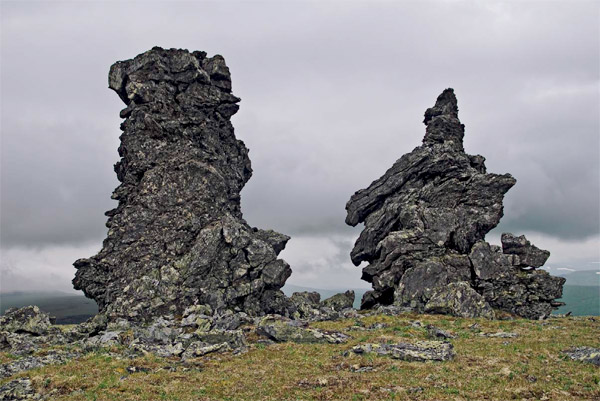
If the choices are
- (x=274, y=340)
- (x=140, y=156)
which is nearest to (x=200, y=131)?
(x=140, y=156)

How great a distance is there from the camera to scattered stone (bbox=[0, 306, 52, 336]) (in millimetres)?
53172

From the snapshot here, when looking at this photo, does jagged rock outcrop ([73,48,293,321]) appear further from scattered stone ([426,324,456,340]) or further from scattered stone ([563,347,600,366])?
scattered stone ([563,347,600,366])

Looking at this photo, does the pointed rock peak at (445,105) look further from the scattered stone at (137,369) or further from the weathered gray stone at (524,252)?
the scattered stone at (137,369)

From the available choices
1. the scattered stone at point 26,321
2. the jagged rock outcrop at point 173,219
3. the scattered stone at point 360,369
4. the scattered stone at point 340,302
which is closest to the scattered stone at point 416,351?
the scattered stone at point 360,369

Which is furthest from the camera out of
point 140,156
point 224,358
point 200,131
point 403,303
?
point 200,131

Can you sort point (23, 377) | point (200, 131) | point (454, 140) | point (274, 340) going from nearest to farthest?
point (23, 377) < point (274, 340) < point (200, 131) < point (454, 140)

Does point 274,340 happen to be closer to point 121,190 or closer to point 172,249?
Result: point 172,249

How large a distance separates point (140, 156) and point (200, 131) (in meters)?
12.0

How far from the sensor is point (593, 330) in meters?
44.4

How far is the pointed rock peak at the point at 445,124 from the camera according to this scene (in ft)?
258

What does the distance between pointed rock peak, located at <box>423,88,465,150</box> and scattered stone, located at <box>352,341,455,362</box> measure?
5239 cm

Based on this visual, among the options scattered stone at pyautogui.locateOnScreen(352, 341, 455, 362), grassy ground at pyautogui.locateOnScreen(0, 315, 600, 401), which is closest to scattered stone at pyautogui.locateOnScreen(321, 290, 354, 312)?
grassy ground at pyautogui.locateOnScreen(0, 315, 600, 401)

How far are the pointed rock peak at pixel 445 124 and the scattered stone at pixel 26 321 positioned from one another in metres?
75.1

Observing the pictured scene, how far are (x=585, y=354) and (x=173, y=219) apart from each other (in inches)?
2303
